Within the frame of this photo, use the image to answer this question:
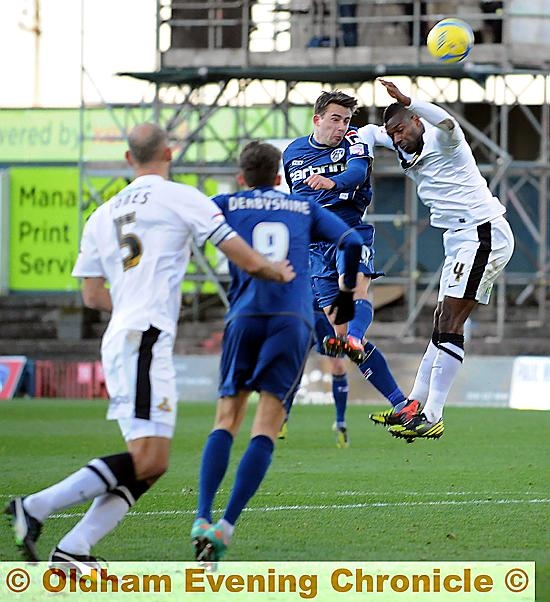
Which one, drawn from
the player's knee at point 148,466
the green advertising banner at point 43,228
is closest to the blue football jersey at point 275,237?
the player's knee at point 148,466

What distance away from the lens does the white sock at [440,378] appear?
37.3ft

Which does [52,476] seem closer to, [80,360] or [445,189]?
[445,189]

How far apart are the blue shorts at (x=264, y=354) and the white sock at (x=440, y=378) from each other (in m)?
4.02

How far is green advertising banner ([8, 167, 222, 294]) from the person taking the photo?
31516 millimetres

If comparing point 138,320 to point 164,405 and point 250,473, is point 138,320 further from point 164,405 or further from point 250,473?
A: point 250,473

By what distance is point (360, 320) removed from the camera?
11.2 metres

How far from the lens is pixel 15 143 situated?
110 ft

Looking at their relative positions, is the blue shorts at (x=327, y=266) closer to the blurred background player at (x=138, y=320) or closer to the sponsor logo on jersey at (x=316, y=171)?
the sponsor logo on jersey at (x=316, y=171)

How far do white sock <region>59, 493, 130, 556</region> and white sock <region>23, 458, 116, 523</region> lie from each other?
0.07 metres

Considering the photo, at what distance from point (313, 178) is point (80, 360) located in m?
16.7

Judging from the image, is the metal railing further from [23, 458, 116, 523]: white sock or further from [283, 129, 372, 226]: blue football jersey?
[23, 458, 116, 523]: white sock

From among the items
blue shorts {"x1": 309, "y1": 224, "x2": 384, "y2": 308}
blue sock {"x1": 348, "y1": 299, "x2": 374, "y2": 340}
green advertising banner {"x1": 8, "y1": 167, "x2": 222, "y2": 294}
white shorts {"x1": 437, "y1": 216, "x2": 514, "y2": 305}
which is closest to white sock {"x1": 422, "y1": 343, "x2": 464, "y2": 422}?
white shorts {"x1": 437, "y1": 216, "x2": 514, "y2": 305}

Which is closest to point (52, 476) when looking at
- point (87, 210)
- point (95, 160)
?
point (87, 210)

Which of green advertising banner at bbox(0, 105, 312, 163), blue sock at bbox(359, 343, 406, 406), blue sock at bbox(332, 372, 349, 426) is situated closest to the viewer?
blue sock at bbox(359, 343, 406, 406)
